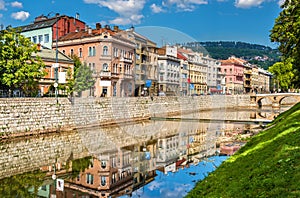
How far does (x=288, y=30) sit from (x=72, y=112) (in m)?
17.8

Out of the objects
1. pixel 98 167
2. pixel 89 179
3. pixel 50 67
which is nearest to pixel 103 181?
pixel 89 179

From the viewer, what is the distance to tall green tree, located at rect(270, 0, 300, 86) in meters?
19.1

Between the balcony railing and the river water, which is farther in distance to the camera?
the balcony railing

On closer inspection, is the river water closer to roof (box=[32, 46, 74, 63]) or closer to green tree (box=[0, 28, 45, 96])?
green tree (box=[0, 28, 45, 96])

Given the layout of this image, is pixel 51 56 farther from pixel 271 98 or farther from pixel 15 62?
pixel 271 98

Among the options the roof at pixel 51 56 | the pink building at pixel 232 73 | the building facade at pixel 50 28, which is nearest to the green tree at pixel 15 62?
the roof at pixel 51 56

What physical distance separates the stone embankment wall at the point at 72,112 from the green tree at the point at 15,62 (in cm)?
283

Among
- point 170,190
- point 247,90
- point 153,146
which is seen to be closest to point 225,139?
point 153,146

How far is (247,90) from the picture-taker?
350 feet

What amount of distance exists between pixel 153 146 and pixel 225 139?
5.53 meters

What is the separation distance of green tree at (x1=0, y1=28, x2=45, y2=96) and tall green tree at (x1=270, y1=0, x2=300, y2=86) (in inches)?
748

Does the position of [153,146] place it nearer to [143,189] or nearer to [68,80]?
[143,189]

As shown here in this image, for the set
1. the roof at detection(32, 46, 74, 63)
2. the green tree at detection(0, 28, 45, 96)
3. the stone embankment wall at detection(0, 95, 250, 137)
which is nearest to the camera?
the stone embankment wall at detection(0, 95, 250, 137)

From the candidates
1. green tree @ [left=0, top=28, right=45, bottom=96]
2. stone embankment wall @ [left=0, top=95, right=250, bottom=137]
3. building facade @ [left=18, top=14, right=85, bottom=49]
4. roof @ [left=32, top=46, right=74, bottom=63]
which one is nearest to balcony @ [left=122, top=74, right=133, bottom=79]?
stone embankment wall @ [left=0, top=95, right=250, bottom=137]
